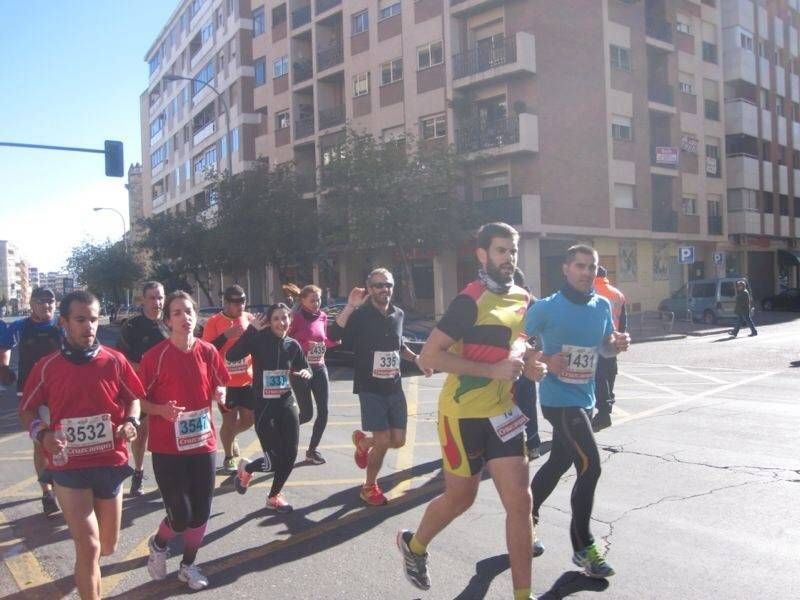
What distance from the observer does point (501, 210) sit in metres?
29.4

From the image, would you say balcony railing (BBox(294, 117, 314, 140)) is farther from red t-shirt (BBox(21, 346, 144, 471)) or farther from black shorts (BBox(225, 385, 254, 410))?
red t-shirt (BBox(21, 346, 144, 471))

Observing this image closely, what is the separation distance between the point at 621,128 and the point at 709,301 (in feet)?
28.7

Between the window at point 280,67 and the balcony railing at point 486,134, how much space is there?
14286 millimetres

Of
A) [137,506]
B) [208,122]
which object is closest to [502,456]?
[137,506]

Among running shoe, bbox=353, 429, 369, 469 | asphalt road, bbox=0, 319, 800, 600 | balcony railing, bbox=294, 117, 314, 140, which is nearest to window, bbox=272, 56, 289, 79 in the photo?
balcony railing, bbox=294, 117, 314, 140

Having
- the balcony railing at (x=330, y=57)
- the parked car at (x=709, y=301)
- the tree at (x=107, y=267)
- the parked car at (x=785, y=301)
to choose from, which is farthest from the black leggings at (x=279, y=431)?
the tree at (x=107, y=267)

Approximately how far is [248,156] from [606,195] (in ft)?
71.3

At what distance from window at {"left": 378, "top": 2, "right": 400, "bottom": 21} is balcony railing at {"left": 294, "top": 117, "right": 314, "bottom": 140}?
693 centimetres

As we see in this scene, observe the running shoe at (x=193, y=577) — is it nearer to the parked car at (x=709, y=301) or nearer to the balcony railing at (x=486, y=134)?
the balcony railing at (x=486, y=134)

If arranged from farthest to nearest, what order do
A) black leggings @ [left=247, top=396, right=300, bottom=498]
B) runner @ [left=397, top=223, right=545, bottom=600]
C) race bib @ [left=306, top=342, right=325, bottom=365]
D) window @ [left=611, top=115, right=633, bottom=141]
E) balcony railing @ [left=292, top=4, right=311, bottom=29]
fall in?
1. balcony railing @ [left=292, top=4, right=311, bottom=29]
2. window @ [left=611, top=115, right=633, bottom=141]
3. race bib @ [left=306, top=342, right=325, bottom=365]
4. black leggings @ [left=247, top=396, right=300, bottom=498]
5. runner @ [left=397, top=223, right=545, bottom=600]

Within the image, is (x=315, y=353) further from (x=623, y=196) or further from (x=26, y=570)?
(x=623, y=196)

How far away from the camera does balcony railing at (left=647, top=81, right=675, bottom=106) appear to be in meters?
34.3

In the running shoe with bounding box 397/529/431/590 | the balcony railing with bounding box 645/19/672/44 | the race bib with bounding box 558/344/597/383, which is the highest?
the balcony railing with bounding box 645/19/672/44

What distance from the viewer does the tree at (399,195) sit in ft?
90.1
